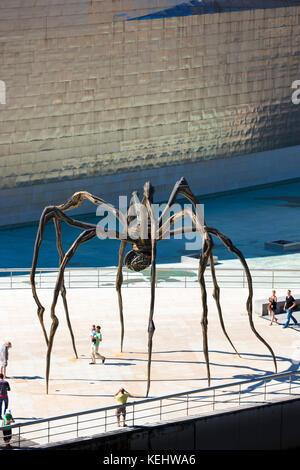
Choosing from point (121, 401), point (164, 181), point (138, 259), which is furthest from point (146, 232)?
point (164, 181)

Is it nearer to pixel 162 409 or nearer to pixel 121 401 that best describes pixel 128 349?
pixel 162 409

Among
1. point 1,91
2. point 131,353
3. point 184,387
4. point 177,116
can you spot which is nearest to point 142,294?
point 131,353

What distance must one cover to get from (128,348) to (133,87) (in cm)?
2320

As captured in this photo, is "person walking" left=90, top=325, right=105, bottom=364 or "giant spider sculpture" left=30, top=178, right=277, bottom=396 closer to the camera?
"giant spider sculpture" left=30, top=178, right=277, bottom=396

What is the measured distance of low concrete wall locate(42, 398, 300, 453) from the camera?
2556 centimetres

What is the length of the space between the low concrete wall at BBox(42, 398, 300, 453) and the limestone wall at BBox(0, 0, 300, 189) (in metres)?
25.5

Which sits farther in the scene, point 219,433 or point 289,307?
point 289,307

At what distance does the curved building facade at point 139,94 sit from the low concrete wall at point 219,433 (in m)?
25.4

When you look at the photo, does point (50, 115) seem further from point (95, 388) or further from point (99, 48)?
point (95, 388)

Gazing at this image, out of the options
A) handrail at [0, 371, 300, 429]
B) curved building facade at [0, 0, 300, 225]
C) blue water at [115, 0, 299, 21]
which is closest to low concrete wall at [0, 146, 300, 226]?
curved building facade at [0, 0, 300, 225]

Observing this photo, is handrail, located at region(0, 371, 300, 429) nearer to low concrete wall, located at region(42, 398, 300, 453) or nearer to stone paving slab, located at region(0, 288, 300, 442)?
low concrete wall, located at region(42, 398, 300, 453)

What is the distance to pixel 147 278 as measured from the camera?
41.2 m

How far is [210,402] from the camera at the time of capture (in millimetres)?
27891

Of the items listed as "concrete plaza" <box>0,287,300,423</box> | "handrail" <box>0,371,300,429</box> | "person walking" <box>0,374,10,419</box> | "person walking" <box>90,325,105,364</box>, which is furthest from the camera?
"person walking" <box>90,325,105,364</box>
